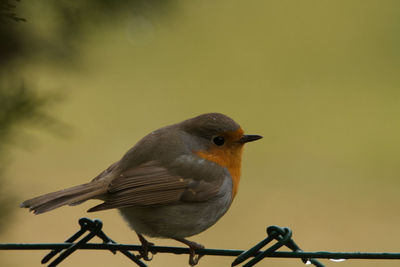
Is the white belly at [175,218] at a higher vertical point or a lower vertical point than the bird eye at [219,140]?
lower

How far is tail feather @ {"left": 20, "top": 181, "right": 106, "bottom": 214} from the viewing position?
2561 mm

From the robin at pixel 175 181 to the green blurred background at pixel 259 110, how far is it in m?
0.53

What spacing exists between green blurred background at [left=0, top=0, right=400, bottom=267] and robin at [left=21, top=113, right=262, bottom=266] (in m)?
0.53

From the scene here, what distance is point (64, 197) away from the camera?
→ 2719 mm

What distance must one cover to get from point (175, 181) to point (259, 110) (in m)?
6.51

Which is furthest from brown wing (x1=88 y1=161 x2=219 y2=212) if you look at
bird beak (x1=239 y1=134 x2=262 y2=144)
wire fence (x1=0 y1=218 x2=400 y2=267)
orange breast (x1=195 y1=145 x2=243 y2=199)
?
wire fence (x1=0 y1=218 x2=400 y2=267)

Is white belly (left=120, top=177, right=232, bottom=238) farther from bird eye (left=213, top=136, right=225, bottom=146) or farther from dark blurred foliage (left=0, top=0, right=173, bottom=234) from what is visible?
dark blurred foliage (left=0, top=0, right=173, bottom=234)

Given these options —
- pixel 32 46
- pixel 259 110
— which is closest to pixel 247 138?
pixel 32 46

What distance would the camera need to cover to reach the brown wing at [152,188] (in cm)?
288

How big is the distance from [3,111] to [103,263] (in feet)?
13.7

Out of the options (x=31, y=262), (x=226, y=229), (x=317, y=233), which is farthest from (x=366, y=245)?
(x=31, y=262)

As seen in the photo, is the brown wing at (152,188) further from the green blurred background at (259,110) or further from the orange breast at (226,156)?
the green blurred background at (259,110)

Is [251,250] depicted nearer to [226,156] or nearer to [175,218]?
[175,218]

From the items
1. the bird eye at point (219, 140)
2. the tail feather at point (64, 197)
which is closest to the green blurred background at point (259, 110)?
the tail feather at point (64, 197)
